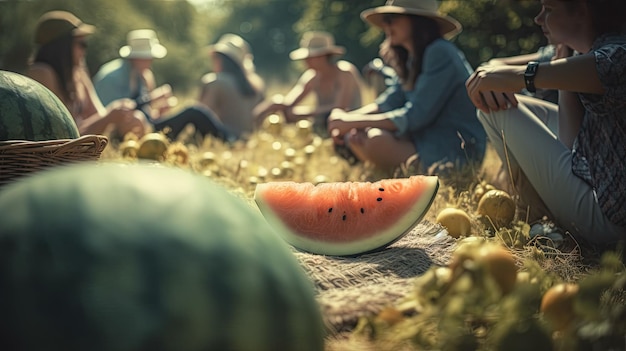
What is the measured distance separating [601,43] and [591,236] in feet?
3.49

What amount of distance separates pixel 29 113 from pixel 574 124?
2.98 meters

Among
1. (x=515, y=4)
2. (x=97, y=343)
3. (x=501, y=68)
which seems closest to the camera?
(x=97, y=343)

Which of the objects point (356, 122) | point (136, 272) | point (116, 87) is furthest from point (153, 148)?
point (136, 272)

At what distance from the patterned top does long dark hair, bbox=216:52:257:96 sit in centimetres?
660

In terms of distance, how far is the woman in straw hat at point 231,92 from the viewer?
9672 millimetres

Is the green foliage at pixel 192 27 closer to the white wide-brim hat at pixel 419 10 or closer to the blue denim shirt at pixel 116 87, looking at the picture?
the white wide-brim hat at pixel 419 10

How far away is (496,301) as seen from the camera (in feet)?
6.50

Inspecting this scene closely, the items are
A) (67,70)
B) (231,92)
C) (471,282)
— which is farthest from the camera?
(231,92)

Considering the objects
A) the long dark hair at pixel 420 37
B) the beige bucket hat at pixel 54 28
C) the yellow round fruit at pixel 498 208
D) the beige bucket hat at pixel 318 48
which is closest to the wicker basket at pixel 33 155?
the yellow round fruit at pixel 498 208

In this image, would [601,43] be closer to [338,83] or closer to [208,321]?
[208,321]

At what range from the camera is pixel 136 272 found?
1.66 m

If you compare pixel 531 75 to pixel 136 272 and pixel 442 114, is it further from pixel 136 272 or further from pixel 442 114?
pixel 136 272

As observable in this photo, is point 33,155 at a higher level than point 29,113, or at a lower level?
lower

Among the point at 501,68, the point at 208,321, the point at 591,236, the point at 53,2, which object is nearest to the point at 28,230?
the point at 208,321
